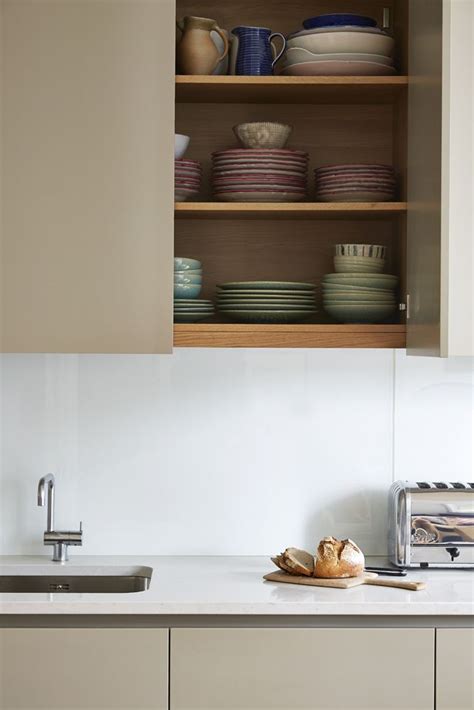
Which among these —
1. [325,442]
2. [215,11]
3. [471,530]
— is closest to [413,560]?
[471,530]

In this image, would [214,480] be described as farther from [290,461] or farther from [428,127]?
[428,127]

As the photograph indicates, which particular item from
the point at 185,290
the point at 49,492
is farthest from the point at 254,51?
the point at 49,492

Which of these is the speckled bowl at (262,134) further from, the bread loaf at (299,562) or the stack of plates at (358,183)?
the bread loaf at (299,562)

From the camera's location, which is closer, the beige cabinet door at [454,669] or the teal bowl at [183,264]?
the beige cabinet door at [454,669]

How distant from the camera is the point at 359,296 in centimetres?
243

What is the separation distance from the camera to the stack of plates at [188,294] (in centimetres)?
242

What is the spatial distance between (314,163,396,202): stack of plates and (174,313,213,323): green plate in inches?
17.6

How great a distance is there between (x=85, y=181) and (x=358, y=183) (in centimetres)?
70

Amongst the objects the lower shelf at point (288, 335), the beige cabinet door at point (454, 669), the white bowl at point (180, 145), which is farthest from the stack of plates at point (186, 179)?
the beige cabinet door at point (454, 669)

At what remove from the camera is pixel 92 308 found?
2.31 metres

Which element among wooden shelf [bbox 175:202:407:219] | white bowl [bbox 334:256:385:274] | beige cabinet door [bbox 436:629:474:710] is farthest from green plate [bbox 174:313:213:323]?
beige cabinet door [bbox 436:629:474:710]

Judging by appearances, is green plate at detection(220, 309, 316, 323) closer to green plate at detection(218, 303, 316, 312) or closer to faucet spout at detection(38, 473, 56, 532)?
green plate at detection(218, 303, 316, 312)

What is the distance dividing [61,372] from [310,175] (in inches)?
34.9

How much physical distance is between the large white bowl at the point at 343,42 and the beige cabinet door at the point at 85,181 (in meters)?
0.35
